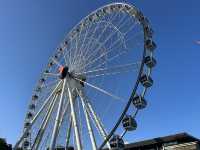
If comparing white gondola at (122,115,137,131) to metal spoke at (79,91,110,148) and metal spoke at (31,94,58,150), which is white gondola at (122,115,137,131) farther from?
metal spoke at (31,94,58,150)

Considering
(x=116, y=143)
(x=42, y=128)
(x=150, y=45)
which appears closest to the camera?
(x=116, y=143)

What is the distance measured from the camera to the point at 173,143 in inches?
1538

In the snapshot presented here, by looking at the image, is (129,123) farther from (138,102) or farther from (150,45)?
(150,45)

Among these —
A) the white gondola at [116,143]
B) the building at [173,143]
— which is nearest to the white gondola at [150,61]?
the white gondola at [116,143]

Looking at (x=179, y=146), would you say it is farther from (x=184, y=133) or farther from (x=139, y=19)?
(x=139, y=19)

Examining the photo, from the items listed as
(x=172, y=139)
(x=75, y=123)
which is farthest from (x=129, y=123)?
(x=172, y=139)

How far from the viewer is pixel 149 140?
4078cm

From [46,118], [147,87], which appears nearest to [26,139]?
[46,118]

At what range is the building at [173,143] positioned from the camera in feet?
122

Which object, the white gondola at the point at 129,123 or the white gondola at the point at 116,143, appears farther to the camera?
the white gondola at the point at 129,123

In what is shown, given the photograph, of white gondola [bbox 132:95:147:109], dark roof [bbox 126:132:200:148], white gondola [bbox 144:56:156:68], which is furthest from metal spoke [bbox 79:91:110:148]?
dark roof [bbox 126:132:200:148]

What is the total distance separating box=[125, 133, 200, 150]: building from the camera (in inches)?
1459

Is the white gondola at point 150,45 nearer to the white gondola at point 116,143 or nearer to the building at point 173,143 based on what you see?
the white gondola at point 116,143

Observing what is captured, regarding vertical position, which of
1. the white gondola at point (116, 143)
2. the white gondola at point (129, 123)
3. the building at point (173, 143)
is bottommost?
the white gondola at point (116, 143)
